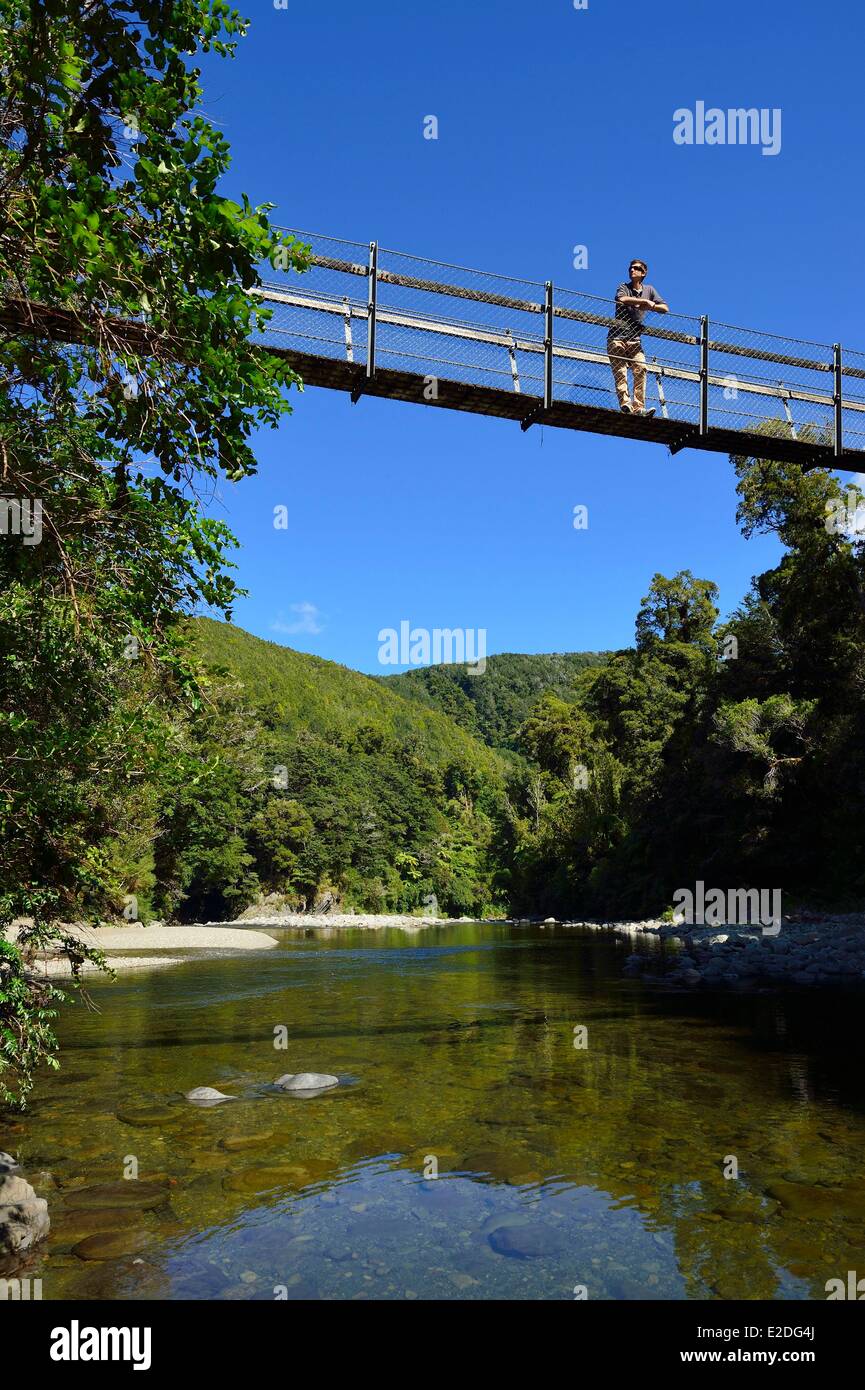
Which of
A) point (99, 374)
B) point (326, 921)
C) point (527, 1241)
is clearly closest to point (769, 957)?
point (527, 1241)

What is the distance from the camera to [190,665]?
715 cm

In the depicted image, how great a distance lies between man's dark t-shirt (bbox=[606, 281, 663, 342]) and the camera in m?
12.6

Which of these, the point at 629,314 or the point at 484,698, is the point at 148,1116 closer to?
the point at 629,314

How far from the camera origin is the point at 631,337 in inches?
501

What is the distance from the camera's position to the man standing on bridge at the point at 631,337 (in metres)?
12.5

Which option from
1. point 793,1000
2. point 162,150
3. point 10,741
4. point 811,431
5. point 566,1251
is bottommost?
point 793,1000

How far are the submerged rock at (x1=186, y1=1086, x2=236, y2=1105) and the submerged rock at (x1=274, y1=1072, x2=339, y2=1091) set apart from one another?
0.82 metres

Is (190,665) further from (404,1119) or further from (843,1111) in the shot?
(843,1111)

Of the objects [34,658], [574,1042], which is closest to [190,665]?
[34,658]

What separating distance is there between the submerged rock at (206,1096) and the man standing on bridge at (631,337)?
10.4 m

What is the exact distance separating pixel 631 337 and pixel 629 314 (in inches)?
12.1

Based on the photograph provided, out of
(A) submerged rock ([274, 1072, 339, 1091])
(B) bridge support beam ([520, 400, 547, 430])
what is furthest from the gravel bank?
(B) bridge support beam ([520, 400, 547, 430])

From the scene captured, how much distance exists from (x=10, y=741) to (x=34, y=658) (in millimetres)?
693

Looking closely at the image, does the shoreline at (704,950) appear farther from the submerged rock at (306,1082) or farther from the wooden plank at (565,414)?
the wooden plank at (565,414)
